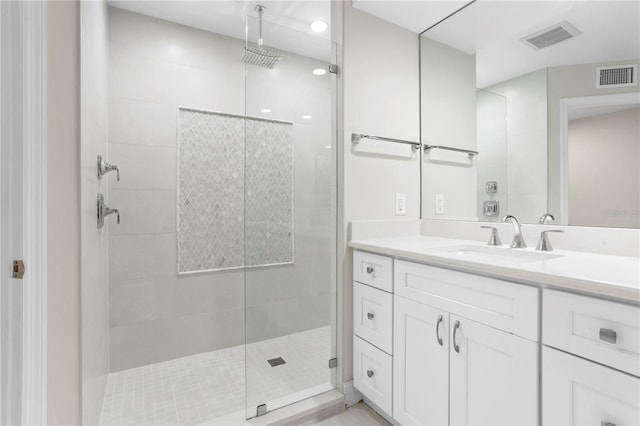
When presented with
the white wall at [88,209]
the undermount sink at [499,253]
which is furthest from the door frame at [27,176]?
the undermount sink at [499,253]

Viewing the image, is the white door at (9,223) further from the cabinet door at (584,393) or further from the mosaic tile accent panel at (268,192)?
the cabinet door at (584,393)

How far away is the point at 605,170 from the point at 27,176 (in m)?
2.10

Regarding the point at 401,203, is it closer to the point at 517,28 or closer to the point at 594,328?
the point at 517,28

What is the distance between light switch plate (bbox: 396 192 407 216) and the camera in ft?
6.73

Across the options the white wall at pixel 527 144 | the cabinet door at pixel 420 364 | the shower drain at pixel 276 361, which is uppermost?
the white wall at pixel 527 144

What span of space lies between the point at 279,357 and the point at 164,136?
5.54ft

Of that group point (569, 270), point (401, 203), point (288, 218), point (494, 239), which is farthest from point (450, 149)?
point (569, 270)

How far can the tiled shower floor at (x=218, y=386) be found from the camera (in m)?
1.71

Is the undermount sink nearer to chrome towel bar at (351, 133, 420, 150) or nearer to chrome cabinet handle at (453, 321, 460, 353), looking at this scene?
chrome cabinet handle at (453, 321, 460, 353)

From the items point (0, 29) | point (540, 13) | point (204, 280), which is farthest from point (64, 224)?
point (540, 13)

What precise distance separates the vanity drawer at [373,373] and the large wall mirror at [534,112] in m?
0.95

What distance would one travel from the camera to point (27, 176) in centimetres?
96

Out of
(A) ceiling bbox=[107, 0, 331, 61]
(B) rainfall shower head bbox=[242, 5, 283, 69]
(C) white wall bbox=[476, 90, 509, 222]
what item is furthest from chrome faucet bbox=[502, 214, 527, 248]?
(B) rainfall shower head bbox=[242, 5, 283, 69]

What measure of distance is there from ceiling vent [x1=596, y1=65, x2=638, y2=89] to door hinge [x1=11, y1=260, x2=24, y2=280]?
2214 mm
